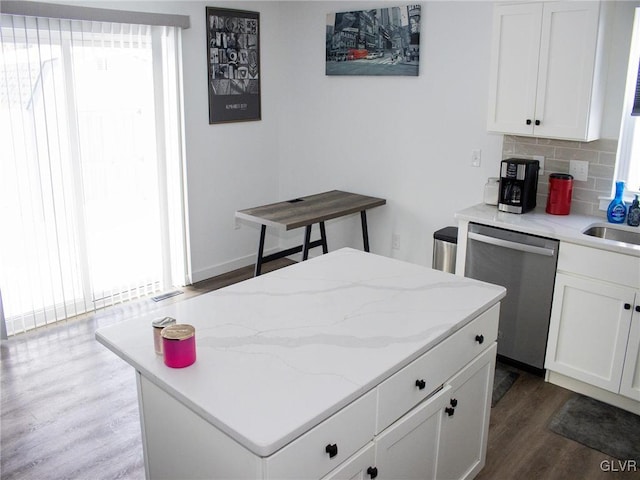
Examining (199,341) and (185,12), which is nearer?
(199,341)

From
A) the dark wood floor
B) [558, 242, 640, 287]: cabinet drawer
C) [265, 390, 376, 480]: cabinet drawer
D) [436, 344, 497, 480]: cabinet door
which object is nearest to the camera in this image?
[265, 390, 376, 480]: cabinet drawer

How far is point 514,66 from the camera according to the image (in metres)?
3.38

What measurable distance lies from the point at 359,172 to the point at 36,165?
2.39 meters

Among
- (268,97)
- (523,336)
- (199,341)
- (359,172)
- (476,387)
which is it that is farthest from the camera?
(268,97)

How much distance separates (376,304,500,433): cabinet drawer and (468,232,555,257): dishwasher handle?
104 cm

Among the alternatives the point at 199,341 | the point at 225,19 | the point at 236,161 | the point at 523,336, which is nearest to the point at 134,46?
the point at 225,19

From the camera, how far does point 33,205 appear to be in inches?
146

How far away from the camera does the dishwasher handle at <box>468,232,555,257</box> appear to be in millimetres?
3176

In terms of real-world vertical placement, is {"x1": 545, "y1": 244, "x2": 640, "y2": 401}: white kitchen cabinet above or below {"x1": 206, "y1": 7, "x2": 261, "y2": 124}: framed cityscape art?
below

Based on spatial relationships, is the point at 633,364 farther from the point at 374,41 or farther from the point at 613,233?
the point at 374,41

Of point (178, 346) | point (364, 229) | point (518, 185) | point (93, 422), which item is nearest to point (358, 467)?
point (178, 346)

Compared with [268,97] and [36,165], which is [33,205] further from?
[268,97]

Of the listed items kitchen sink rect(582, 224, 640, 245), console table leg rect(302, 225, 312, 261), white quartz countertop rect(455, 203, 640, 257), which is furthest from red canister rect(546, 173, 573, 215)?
console table leg rect(302, 225, 312, 261)

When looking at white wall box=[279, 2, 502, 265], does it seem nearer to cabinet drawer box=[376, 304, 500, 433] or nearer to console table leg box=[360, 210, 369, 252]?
console table leg box=[360, 210, 369, 252]
